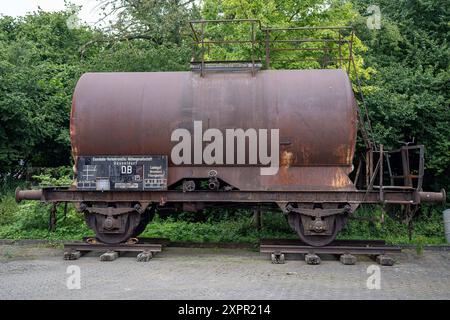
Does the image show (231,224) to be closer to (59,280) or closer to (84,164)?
(84,164)

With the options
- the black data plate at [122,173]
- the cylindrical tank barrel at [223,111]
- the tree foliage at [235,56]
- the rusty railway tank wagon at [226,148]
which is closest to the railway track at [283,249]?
the rusty railway tank wagon at [226,148]

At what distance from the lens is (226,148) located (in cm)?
1081

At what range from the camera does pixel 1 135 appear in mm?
15773

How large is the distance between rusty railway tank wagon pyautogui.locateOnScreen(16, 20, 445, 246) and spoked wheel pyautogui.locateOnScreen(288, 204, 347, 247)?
21 millimetres

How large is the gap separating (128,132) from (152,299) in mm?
4551

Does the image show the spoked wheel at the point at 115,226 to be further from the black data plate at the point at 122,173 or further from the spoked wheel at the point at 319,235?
the spoked wheel at the point at 319,235

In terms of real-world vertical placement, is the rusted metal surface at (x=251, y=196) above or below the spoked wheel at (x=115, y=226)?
above

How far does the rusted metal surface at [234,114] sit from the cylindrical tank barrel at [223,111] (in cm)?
2

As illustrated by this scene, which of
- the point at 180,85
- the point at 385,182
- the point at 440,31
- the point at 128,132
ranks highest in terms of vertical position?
the point at 440,31

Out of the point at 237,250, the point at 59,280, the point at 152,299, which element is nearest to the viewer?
the point at 152,299

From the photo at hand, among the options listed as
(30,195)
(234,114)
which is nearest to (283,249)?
(234,114)

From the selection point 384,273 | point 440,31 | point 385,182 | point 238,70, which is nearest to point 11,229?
point 238,70

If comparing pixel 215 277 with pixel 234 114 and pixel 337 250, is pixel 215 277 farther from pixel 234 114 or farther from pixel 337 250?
pixel 234 114

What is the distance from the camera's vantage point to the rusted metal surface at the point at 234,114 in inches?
422
